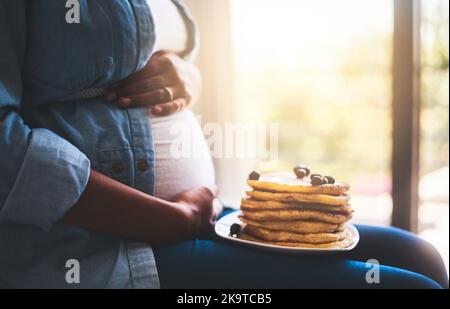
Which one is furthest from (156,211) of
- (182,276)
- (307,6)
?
(307,6)

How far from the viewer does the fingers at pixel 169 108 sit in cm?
79

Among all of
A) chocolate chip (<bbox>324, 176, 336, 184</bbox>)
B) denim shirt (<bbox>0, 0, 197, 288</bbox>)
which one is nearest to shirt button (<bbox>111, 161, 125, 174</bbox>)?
denim shirt (<bbox>0, 0, 197, 288</bbox>)

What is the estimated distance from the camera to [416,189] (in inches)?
66.0

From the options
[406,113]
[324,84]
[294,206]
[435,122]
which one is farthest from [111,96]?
[324,84]

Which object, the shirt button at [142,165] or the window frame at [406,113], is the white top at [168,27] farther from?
the window frame at [406,113]

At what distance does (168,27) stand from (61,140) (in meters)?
0.39

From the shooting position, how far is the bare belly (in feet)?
2.54

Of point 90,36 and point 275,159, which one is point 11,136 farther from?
point 275,159

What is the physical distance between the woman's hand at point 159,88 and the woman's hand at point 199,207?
0.53 feet

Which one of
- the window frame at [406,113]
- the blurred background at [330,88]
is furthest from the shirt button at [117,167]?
the window frame at [406,113]

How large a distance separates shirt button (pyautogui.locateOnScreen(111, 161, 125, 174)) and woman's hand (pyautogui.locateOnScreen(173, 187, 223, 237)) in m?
0.12

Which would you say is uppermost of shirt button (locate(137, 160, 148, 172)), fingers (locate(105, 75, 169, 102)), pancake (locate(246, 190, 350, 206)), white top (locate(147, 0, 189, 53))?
white top (locate(147, 0, 189, 53))

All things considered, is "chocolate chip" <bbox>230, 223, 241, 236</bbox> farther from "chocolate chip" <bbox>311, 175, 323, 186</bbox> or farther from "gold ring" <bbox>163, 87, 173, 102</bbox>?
"gold ring" <bbox>163, 87, 173, 102</bbox>

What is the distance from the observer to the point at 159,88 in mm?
814
